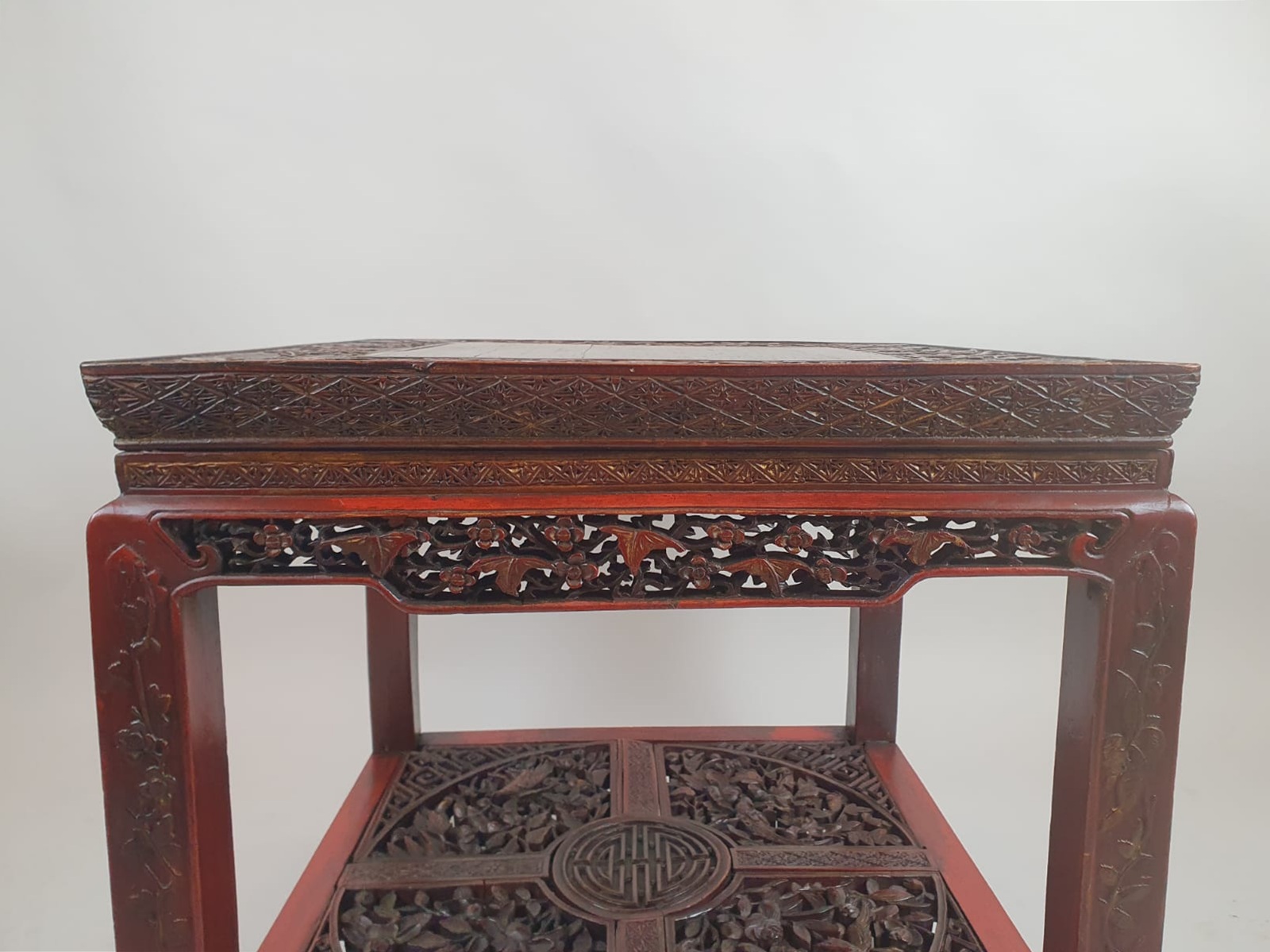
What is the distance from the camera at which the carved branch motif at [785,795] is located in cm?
145

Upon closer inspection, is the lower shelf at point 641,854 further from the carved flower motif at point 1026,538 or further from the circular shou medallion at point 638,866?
the carved flower motif at point 1026,538

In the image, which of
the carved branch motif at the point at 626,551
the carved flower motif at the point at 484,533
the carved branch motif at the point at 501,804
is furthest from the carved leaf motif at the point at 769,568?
the carved branch motif at the point at 501,804

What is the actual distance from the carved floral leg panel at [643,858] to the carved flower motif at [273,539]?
21.8 inches

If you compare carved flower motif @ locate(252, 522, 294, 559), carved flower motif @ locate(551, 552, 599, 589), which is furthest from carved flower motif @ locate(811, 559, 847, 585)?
carved flower motif @ locate(252, 522, 294, 559)

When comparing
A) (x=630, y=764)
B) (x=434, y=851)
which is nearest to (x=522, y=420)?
(x=434, y=851)

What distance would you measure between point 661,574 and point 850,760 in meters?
0.84

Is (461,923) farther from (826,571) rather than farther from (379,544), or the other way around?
(826,571)

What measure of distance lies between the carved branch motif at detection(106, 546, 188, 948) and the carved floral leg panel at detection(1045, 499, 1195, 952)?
3.04ft

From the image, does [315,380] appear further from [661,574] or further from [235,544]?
[661,574]

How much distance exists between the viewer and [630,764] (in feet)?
5.48

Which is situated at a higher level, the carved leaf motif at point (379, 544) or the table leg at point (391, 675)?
the carved leaf motif at point (379, 544)

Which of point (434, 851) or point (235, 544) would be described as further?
point (434, 851)

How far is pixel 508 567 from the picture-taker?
3.19 ft

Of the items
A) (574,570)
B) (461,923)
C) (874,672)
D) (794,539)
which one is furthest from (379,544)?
(874,672)
